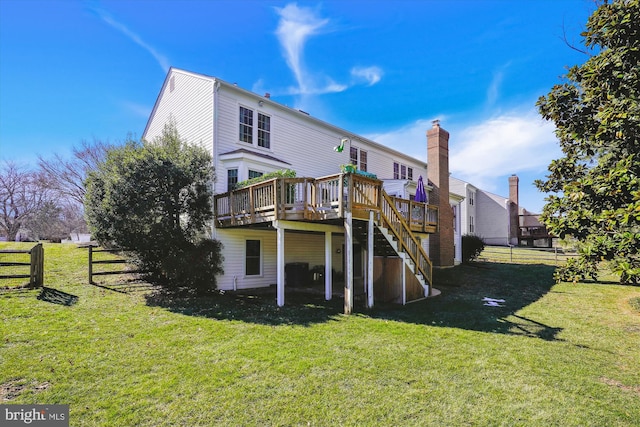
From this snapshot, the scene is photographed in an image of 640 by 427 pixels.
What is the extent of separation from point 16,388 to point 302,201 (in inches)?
277

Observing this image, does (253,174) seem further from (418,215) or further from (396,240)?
(418,215)

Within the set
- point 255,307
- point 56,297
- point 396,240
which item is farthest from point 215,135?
point 396,240

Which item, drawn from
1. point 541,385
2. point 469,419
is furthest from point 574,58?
point 469,419

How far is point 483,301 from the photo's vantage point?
10.9m

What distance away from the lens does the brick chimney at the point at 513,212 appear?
→ 3394cm

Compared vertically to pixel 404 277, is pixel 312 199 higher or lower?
higher

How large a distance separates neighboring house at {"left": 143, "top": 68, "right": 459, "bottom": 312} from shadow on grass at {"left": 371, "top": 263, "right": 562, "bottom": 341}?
97 cm

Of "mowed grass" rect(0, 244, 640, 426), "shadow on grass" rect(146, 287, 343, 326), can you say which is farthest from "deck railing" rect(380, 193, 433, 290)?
"shadow on grass" rect(146, 287, 343, 326)

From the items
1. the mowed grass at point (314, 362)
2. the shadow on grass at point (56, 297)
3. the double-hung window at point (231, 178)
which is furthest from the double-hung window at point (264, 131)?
Result: the shadow on grass at point (56, 297)

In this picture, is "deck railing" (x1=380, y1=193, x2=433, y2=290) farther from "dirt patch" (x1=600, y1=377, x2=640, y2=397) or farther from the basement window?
"dirt patch" (x1=600, y1=377, x2=640, y2=397)

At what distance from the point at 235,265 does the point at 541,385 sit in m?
10.5

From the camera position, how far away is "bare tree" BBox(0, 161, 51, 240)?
30203 mm

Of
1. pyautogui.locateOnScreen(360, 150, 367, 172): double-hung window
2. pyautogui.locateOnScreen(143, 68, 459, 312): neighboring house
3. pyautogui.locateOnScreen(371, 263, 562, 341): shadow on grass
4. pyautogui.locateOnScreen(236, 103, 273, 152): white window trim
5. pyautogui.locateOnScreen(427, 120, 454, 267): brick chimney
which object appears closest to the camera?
pyautogui.locateOnScreen(371, 263, 562, 341): shadow on grass

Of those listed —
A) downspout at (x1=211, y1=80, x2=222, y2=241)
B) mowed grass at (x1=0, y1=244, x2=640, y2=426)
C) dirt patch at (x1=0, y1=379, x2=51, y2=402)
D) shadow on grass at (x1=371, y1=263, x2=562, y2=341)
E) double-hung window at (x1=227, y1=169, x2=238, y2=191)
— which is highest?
downspout at (x1=211, y1=80, x2=222, y2=241)
